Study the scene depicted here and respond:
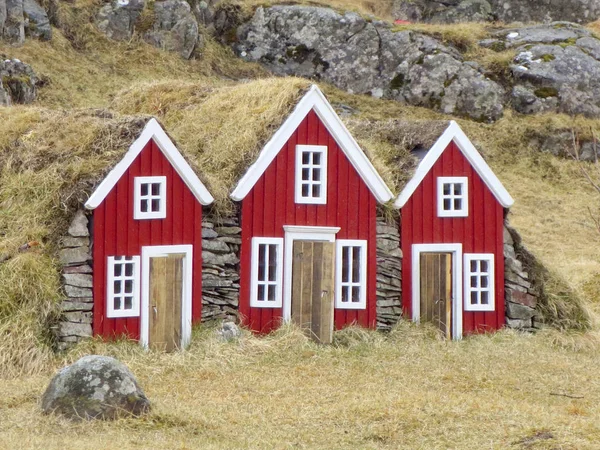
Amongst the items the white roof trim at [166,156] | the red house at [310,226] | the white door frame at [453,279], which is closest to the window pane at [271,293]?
the red house at [310,226]

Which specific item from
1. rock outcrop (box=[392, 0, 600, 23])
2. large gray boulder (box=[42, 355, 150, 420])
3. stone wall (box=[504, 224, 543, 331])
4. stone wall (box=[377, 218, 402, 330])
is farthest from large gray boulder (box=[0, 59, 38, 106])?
rock outcrop (box=[392, 0, 600, 23])

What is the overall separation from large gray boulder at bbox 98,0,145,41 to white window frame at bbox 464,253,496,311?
22.7 m

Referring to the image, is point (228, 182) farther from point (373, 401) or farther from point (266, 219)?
point (373, 401)

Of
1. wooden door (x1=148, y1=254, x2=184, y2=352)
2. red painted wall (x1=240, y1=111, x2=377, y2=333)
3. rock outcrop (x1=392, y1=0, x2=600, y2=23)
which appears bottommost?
wooden door (x1=148, y1=254, x2=184, y2=352)

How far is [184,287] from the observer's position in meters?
20.9

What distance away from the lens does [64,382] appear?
574 inches

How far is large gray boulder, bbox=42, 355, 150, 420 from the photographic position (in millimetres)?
14398

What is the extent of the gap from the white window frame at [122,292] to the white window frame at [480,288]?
762cm

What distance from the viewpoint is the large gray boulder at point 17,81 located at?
35044mm

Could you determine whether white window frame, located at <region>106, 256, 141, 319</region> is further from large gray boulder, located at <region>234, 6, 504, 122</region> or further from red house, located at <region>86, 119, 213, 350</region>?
large gray boulder, located at <region>234, 6, 504, 122</region>

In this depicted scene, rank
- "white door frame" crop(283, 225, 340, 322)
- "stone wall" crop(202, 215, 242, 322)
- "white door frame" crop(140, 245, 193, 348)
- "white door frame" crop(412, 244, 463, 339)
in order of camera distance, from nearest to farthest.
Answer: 1. "white door frame" crop(140, 245, 193, 348)
2. "stone wall" crop(202, 215, 242, 322)
3. "white door frame" crop(283, 225, 340, 322)
4. "white door frame" crop(412, 244, 463, 339)

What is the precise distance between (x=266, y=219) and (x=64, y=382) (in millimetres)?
8231

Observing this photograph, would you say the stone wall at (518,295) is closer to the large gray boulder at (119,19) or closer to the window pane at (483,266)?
the window pane at (483,266)

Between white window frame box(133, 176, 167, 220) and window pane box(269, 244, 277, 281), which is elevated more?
white window frame box(133, 176, 167, 220)
